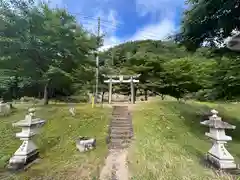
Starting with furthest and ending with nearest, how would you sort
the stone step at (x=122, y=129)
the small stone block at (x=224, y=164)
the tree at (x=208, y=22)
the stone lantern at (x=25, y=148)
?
the stone step at (x=122, y=129), the tree at (x=208, y=22), the stone lantern at (x=25, y=148), the small stone block at (x=224, y=164)

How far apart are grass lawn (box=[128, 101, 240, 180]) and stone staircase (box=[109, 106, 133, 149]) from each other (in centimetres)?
32

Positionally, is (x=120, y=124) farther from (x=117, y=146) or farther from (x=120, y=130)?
(x=117, y=146)

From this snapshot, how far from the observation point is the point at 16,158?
5.66 metres

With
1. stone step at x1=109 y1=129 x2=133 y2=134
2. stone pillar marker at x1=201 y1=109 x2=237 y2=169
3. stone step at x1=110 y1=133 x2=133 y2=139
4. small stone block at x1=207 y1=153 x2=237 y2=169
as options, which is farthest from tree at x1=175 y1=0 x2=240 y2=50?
small stone block at x1=207 y1=153 x2=237 y2=169

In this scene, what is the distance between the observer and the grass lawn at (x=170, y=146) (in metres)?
4.89

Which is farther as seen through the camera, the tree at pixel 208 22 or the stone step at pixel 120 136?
the stone step at pixel 120 136

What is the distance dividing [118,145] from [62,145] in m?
1.91

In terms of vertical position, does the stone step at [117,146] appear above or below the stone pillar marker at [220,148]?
below

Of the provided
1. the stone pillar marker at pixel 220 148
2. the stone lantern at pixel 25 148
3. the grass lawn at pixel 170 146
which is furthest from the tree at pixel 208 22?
the stone lantern at pixel 25 148

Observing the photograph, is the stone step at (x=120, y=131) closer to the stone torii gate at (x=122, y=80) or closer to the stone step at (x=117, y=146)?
the stone step at (x=117, y=146)

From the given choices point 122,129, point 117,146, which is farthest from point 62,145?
point 122,129

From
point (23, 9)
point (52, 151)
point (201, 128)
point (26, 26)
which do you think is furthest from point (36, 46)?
point (201, 128)

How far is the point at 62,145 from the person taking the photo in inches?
283

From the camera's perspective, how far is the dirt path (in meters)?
4.98
